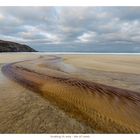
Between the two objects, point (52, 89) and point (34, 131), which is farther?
point (52, 89)

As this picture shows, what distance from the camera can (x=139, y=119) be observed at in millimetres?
2465

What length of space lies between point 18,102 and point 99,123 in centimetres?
185

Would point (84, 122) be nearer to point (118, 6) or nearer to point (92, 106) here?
point (92, 106)
